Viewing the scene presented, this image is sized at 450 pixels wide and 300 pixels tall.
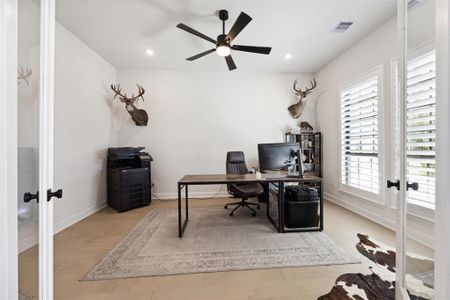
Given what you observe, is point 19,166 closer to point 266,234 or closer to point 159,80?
point 266,234

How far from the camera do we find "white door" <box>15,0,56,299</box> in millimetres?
951

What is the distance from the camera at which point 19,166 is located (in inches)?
36.5

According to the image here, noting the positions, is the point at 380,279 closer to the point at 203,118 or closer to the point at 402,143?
the point at 402,143

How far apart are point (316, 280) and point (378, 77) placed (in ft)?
9.66

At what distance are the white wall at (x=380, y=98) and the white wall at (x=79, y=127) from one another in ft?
12.6

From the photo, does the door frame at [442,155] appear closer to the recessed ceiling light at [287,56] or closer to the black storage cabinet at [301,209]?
the black storage cabinet at [301,209]

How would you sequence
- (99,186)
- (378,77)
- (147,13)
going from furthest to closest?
Result: (99,186) < (378,77) < (147,13)

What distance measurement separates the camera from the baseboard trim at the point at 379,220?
Result: 1056 millimetres

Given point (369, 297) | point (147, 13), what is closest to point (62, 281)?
point (369, 297)

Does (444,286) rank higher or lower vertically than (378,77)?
lower

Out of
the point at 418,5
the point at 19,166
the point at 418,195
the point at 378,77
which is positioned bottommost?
the point at 418,195

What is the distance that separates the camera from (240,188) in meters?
3.19
